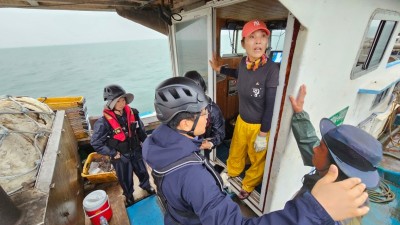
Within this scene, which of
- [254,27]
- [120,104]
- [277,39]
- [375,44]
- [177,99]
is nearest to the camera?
[177,99]

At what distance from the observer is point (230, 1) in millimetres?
2104

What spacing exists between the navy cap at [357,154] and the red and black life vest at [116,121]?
2.40m

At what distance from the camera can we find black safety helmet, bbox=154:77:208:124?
1243mm

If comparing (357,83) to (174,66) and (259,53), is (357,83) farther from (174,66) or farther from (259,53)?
(174,66)

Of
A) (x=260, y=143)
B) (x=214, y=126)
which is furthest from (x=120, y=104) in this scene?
(x=260, y=143)

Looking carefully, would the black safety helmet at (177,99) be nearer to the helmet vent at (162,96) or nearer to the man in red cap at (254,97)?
the helmet vent at (162,96)

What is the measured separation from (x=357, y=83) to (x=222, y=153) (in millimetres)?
2478

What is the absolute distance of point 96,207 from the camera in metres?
2.47

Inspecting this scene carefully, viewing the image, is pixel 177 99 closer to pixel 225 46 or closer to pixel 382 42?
pixel 225 46

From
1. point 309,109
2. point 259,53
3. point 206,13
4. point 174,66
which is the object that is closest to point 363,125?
point 309,109

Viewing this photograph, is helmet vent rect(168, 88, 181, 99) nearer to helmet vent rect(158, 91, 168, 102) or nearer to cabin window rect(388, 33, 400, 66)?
helmet vent rect(158, 91, 168, 102)

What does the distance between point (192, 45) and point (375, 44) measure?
2.81 metres

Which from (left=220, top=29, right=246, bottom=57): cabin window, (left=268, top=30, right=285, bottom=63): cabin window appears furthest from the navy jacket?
(left=268, top=30, right=285, bottom=63): cabin window

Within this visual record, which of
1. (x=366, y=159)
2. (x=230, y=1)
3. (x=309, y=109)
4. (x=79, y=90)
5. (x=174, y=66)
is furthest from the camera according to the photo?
(x=79, y=90)
